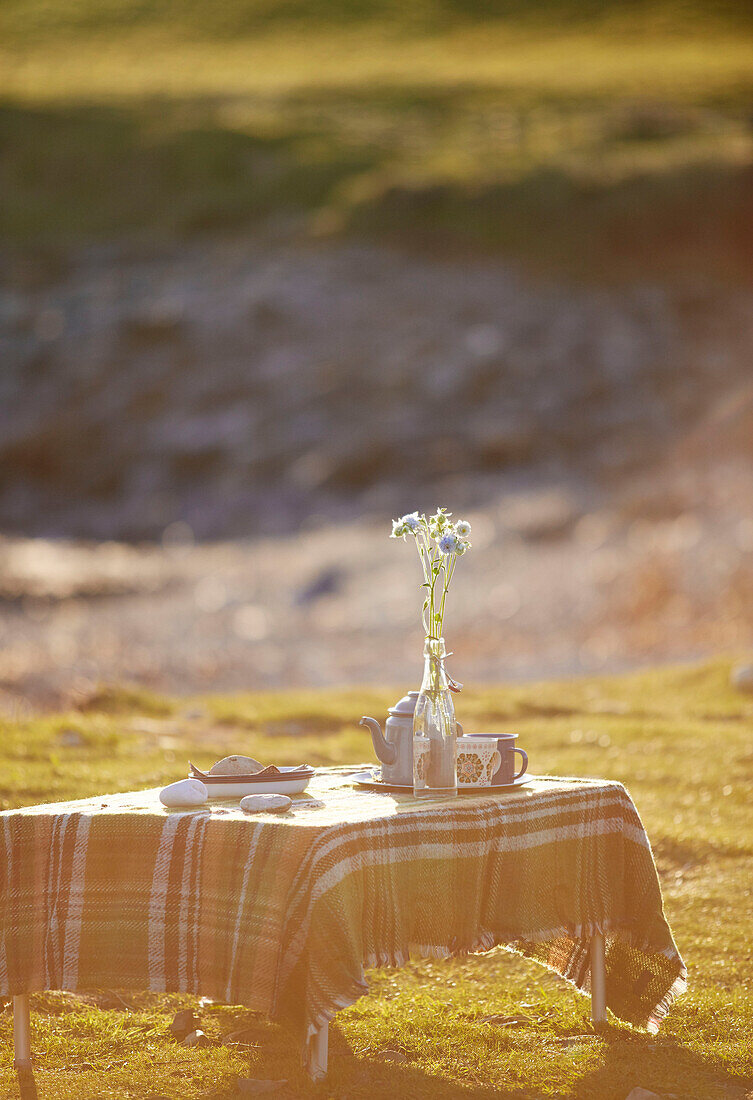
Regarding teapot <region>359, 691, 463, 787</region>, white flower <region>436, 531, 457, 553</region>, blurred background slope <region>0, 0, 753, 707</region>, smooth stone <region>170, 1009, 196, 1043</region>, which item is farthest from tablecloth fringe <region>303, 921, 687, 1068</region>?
blurred background slope <region>0, 0, 753, 707</region>

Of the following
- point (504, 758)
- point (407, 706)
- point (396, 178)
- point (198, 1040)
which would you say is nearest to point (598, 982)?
point (504, 758)

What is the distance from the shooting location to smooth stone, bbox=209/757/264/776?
4.82 m

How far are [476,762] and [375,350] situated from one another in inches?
1782

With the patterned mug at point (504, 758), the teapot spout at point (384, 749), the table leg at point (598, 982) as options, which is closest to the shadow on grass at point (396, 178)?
the table leg at point (598, 982)

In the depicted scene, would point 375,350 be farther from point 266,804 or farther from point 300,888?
point 300,888

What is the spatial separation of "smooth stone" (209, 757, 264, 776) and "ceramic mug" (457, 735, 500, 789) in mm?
699

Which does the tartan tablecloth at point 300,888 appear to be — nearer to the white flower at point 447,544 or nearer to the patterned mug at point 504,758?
the patterned mug at point 504,758

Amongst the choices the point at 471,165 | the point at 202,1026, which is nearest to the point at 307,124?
the point at 471,165

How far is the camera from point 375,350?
162 feet

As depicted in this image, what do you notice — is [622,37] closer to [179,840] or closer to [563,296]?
[563,296]

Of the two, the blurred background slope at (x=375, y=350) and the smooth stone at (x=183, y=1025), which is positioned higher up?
the blurred background slope at (x=375, y=350)

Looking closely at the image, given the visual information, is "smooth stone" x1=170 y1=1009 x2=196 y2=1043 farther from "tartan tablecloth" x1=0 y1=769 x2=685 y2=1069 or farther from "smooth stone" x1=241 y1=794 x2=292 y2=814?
"smooth stone" x1=241 y1=794 x2=292 y2=814

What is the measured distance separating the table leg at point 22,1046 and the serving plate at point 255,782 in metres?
0.90

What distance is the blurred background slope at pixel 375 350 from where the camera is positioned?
977 inches
